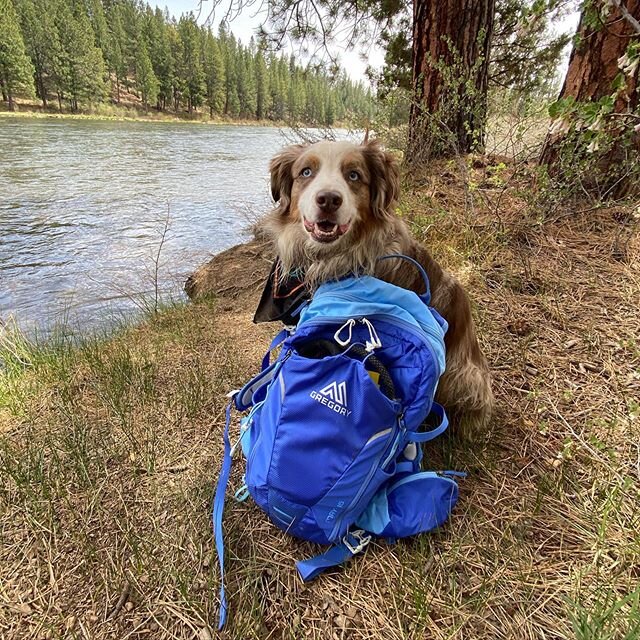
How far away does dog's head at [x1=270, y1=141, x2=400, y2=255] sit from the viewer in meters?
2.05

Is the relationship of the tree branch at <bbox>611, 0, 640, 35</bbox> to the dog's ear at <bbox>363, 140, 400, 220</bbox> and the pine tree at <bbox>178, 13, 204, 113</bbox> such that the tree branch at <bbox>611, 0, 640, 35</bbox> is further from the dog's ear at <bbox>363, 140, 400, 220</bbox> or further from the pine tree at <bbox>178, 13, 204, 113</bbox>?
the pine tree at <bbox>178, 13, 204, 113</bbox>

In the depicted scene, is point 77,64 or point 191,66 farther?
point 191,66

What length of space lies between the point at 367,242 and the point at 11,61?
53316 millimetres

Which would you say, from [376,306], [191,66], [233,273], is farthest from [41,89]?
[376,306]

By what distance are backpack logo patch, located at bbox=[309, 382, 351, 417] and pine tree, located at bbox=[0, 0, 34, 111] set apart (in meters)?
51.9

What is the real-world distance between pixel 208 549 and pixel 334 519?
1.76 ft

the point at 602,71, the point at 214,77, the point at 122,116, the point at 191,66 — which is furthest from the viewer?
the point at 214,77

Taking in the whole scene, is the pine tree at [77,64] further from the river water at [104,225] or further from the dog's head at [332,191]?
the dog's head at [332,191]

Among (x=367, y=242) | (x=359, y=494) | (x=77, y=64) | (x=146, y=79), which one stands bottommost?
(x=359, y=494)

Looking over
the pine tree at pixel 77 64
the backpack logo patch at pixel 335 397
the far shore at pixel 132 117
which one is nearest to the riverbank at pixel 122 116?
the far shore at pixel 132 117

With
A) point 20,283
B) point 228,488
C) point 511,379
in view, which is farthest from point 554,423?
point 20,283

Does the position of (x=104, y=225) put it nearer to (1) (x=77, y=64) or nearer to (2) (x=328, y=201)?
(2) (x=328, y=201)

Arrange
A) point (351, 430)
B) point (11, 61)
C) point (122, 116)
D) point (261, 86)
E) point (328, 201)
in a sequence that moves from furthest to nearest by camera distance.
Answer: point (261, 86) < point (122, 116) < point (11, 61) < point (328, 201) < point (351, 430)

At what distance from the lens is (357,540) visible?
1647 mm
